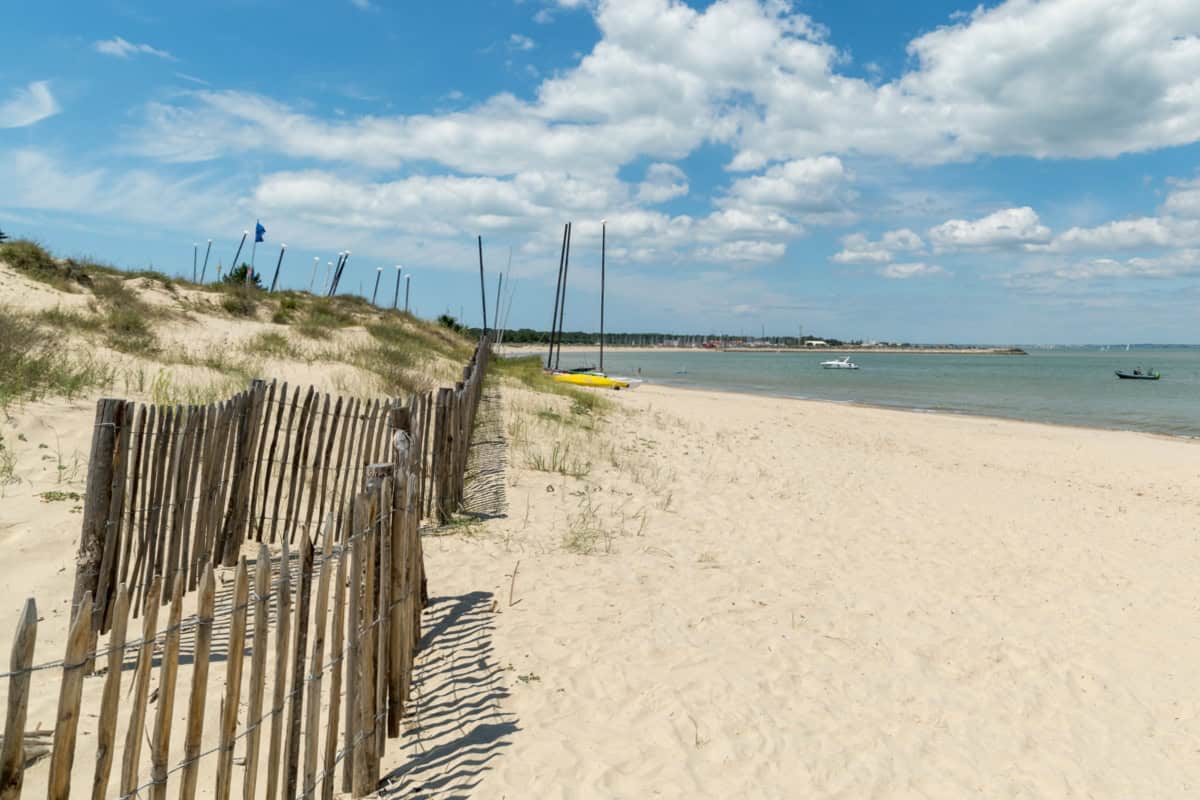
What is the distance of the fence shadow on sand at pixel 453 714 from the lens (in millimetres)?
3188

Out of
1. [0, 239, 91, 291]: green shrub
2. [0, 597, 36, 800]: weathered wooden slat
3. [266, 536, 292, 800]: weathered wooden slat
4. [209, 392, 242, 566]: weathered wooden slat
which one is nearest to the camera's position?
[0, 597, 36, 800]: weathered wooden slat

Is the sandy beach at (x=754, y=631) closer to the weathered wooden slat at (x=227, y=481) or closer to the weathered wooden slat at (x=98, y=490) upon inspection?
the weathered wooden slat at (x=98, y=490)

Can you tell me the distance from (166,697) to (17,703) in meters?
0.40

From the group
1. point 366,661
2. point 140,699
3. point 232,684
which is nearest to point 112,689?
point 140,699

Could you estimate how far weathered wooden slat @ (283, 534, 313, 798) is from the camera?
2.60m

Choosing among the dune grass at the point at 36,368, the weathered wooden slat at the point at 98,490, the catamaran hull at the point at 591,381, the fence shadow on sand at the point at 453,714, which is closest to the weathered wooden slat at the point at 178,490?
the weathered wooden slat at the point at 98,490

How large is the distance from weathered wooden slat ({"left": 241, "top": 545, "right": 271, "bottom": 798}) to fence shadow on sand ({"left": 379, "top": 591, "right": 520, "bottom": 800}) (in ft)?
2.49

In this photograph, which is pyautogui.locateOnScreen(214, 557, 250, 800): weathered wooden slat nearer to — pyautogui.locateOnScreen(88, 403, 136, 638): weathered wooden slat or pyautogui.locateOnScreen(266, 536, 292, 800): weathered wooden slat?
pyautogui.locateOnScreen(266, 536, 292, 800): weathered wooden slat

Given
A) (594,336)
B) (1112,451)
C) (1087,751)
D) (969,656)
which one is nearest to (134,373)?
(969,656)

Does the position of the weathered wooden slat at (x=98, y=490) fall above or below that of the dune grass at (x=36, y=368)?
below

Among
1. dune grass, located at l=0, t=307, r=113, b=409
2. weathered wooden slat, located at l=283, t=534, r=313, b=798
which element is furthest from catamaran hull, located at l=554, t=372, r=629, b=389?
weathered wooden slat, located at l=283, t=534, r=313, b=798


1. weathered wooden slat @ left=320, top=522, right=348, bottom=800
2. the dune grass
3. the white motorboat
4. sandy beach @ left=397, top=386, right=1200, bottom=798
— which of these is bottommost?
sandy beach @ left=397, top=386, right=1200, bottom=798

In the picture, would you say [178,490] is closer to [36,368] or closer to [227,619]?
[227,619]

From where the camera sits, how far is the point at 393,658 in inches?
134
